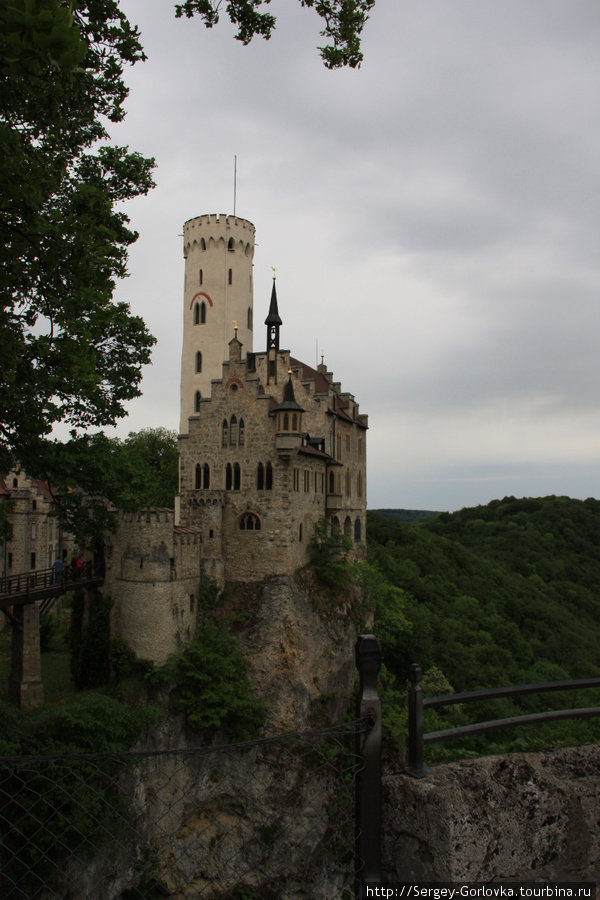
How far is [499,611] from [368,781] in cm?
7293

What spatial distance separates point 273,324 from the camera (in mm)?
35969

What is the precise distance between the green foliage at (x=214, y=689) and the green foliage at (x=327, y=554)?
22.6 ft

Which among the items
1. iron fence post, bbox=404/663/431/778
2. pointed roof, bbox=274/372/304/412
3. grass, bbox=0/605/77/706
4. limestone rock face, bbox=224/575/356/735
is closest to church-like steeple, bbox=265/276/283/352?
pointed roof, bbox=274/372/304/412

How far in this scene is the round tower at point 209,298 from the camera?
3838 cm

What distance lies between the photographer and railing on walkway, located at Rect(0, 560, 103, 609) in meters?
24.0

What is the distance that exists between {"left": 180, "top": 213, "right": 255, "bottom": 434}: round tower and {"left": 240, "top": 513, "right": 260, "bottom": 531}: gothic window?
981 centimetres

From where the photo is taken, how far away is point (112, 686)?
25.3m

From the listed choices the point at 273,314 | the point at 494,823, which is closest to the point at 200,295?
the point at 273,314

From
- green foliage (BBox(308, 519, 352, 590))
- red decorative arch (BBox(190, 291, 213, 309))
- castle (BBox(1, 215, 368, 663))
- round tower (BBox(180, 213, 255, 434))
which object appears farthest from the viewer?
red decorative arch (BBox(190, 291, 213, 309))

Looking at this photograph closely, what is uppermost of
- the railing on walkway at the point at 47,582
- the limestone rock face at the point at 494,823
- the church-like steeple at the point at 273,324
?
the church-like steeple at the point at 273,324

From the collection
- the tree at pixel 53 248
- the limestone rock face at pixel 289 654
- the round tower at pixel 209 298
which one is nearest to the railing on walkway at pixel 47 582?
the limestone rock face at pixel 289 654

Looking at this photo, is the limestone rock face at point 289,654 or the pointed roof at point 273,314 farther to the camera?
the pointed roof at point 273,314

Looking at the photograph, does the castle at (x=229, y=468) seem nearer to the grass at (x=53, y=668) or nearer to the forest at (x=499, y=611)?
the grass at (x=53, y=668)

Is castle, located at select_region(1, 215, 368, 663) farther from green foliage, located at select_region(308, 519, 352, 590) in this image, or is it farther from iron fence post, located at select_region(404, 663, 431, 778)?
iron fence post, located at select_region(404, 663, 431, 778)
